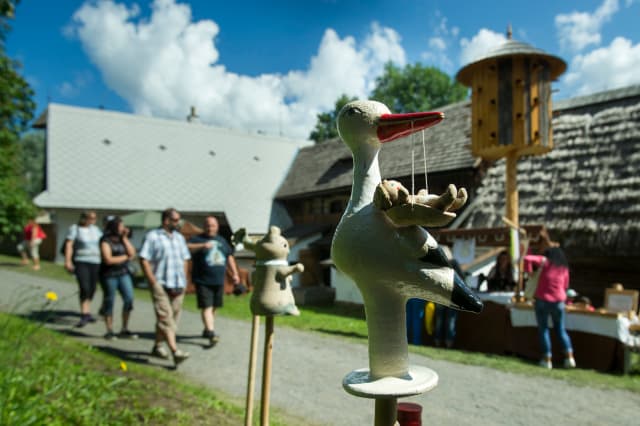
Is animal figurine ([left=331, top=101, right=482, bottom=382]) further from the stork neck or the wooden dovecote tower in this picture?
the wooden dovecote tower

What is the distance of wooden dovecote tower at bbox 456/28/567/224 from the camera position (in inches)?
311

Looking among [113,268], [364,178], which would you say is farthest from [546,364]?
[113,268]

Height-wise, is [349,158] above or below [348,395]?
above

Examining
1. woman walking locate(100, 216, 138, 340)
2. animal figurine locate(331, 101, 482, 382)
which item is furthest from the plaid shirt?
animal figurine locate(331, 101, 482, 382)

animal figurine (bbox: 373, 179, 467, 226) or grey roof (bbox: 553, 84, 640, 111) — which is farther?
grey roof (bbox: 553, 84, 640, 111)

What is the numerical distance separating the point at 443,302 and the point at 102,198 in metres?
21.6

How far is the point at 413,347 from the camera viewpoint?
709 centimetres

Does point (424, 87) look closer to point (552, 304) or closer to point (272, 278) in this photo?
point (552, 304)

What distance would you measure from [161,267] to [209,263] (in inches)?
35.3

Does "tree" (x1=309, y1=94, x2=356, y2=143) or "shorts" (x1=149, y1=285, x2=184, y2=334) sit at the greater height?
"tree" (x1=309, y1=94, x2=356, y2=143)

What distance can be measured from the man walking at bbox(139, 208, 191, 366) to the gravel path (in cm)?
40

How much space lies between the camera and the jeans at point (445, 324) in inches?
286

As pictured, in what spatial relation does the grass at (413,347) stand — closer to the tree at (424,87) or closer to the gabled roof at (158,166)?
the gabled roof at (158,166)

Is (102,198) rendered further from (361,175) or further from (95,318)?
(361,175)
